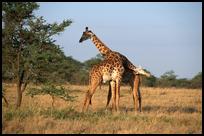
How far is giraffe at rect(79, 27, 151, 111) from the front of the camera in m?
12.0

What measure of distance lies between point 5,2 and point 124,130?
23.3 feet

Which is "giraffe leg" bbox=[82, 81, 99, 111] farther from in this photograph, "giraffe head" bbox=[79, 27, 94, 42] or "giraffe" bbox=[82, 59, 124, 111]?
"giraffe head" bbox=[79, 27, 94, 42]

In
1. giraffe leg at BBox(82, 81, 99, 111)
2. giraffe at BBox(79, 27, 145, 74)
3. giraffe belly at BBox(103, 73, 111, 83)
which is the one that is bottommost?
giraffe leg at BBox(82, 81, 99, 111)

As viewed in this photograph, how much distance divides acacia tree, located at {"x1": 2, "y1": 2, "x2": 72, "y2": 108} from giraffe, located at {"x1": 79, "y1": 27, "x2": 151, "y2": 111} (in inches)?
37.7

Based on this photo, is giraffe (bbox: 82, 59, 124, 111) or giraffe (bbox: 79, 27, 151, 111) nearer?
giraffe (bbox: 82, 59, 124, 111)

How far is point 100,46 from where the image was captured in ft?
43.8

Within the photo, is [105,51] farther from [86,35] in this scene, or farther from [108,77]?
[108,77]

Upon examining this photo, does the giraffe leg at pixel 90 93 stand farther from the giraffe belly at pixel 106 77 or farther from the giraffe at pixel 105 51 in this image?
the giraffe at pixel 105 51

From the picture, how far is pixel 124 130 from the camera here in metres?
8.36

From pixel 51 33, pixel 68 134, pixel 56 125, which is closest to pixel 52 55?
pixel 51 33

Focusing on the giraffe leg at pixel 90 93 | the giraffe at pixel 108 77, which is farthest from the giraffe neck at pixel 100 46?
the giraffe leg at pixel 90 93

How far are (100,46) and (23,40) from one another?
8.00ft

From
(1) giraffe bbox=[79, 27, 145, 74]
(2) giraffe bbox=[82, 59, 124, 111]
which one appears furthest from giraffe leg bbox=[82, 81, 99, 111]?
(1) giraffe bbox=[79, 27, 145, 74]

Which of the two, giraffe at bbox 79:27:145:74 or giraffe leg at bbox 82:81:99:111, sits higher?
giraffe at bbox 79:27:145:74
